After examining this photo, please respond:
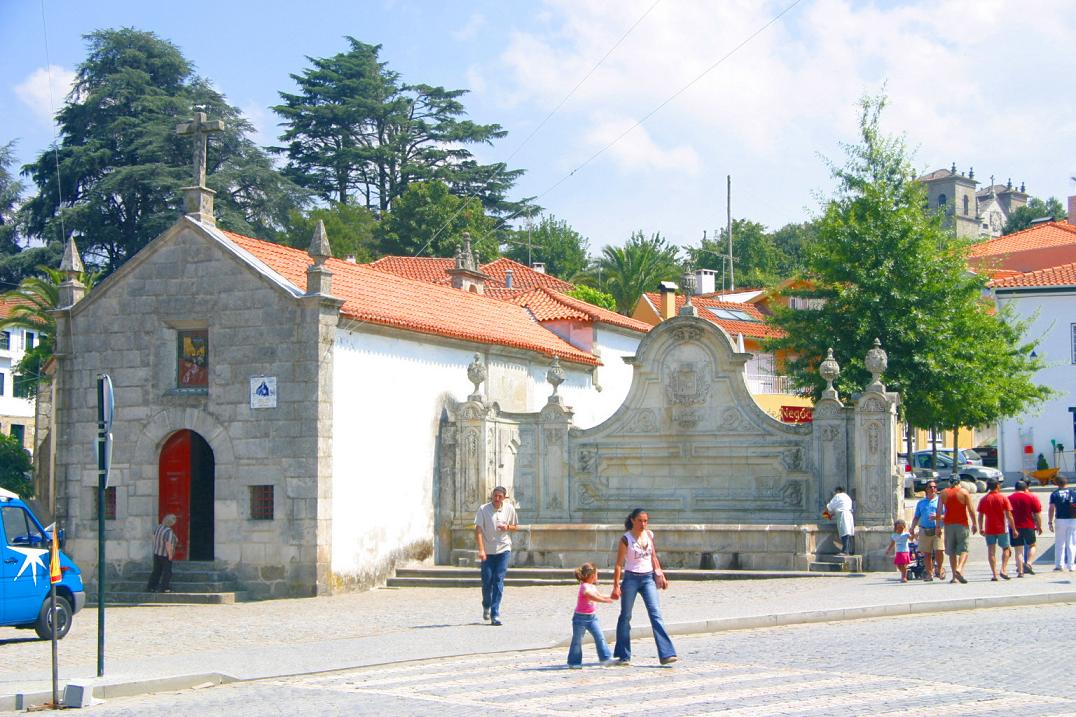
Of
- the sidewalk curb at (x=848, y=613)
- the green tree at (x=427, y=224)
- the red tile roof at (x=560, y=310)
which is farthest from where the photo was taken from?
the green tree at (x=427, y=224)

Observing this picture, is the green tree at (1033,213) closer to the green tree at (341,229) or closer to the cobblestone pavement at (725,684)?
the green tree at (341,229)

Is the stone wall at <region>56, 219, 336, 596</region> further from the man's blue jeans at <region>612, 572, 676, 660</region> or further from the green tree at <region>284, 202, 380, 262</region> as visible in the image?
the green tree at <region>284, 202, 380, 262</region>

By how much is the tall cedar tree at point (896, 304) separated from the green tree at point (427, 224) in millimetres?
31166

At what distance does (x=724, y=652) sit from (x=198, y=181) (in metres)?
14.4

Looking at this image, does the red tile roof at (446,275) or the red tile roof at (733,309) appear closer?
the red tile roof at (446,275)

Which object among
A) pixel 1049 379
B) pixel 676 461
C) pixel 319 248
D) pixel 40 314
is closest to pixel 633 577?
pixel 319 248

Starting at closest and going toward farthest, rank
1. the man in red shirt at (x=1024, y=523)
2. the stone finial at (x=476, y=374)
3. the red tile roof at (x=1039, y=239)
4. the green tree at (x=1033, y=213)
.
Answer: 1. the man in red shirt at (x=1024, y=523)
2. the stone finial at (x=476, y=374)
3. the red tile roof at (x=1039, y=239)
4. the green tree at (x=1033, y=213)

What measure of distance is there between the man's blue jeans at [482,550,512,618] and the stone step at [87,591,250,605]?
6902 millimetres

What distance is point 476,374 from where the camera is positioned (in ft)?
83.0

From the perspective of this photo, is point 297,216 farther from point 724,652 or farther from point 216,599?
point 724,652

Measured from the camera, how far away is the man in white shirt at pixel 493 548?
1692 cm

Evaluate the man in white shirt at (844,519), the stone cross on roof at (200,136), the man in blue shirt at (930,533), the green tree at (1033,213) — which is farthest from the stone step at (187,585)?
the green tree at (1033,213)

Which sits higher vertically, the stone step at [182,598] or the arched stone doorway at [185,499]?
the arched stone doorway at [185,499]

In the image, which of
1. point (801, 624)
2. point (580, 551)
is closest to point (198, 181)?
point (580, 551)
